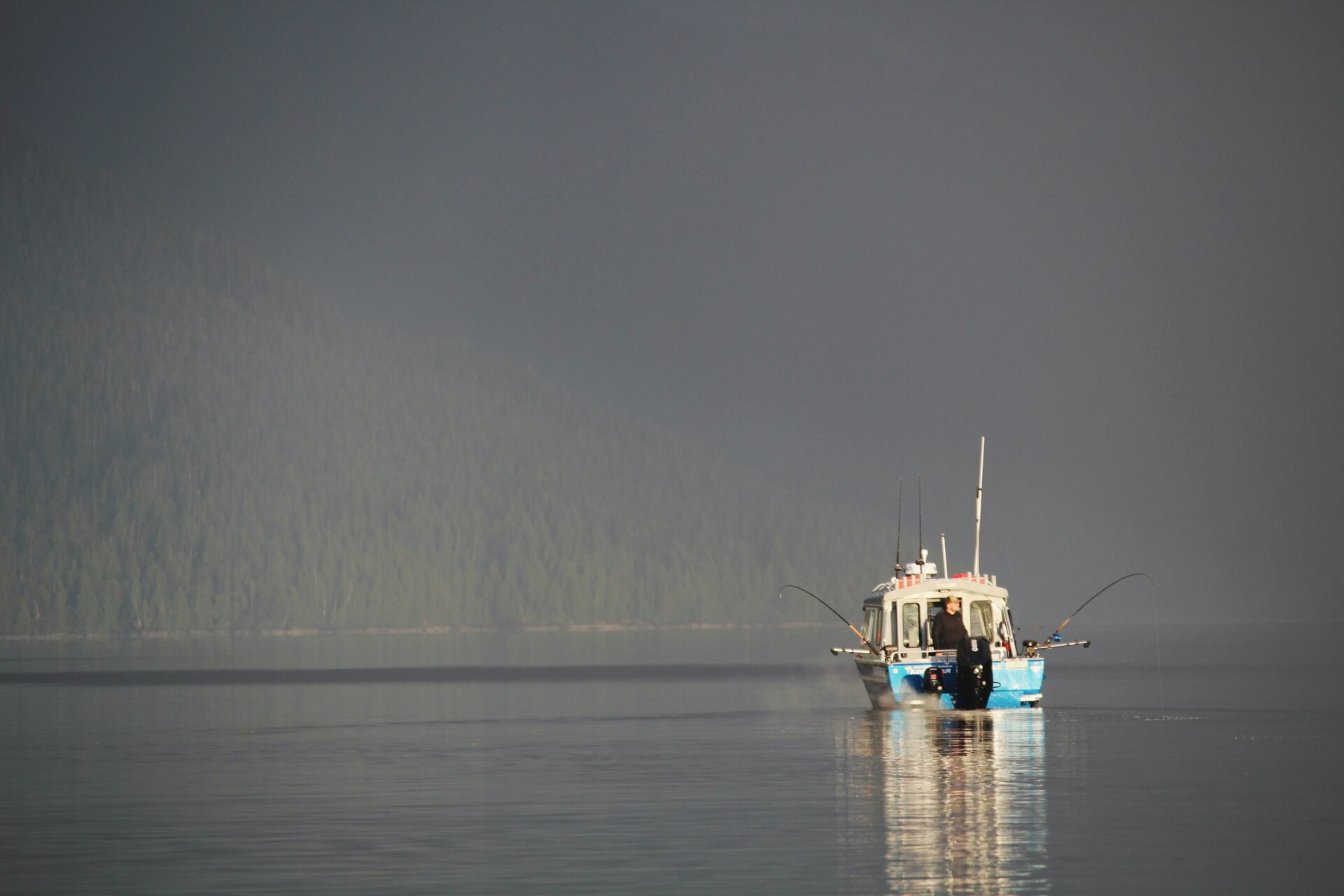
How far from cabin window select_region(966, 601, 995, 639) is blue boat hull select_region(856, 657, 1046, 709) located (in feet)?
7.76

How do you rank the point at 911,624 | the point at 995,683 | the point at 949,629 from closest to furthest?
the point at 995,683, the point at 949,629, the point at 911,624

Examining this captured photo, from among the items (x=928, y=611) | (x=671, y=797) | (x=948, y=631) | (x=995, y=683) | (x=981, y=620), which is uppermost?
(x=928, y=611)

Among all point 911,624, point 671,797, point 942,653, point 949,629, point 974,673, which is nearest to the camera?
point 671,797

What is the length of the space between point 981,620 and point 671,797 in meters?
32.3

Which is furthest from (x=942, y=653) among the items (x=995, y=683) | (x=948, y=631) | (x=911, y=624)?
(x=911, y=624)

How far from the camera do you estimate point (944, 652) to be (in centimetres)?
7350

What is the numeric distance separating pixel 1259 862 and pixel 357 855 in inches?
534

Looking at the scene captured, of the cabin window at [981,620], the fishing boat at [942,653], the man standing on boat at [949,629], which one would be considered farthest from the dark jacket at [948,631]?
the cabin window at [981,620]

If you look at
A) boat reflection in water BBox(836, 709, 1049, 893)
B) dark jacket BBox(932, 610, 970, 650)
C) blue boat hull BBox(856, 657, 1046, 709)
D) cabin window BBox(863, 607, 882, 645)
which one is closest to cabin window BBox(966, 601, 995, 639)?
dark jacket BBox(932, 610, 970, 650)

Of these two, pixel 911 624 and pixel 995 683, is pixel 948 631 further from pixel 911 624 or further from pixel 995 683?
pixel 911 624

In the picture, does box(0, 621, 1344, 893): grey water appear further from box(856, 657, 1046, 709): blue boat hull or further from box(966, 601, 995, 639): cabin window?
box(966, 601, 995, 639): cabin window

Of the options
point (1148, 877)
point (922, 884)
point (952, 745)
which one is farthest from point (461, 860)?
point (952, 745)

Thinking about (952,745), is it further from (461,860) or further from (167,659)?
(167,659)

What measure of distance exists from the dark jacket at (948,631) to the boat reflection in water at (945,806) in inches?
263
